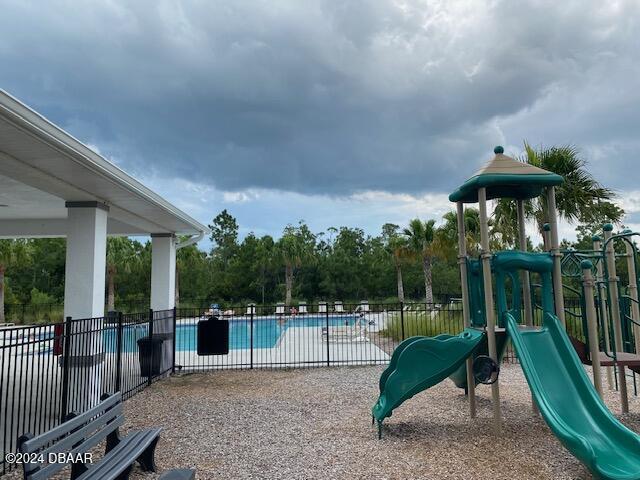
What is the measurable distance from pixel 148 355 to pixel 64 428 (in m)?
5.55

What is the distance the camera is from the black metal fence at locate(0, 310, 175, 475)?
4.84m

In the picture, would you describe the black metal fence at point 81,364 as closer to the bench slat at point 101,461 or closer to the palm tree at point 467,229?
the bench slat at point 101,461

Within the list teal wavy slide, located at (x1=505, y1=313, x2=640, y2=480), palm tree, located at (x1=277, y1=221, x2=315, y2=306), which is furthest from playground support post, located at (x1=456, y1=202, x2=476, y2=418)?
palm tree, located at (x1=277, y1=221, x2=315, y2=306)

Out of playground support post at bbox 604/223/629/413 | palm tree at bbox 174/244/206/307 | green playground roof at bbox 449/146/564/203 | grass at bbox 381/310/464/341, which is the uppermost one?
palm tree at bbox 174/244/206/307

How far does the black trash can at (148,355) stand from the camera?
807 centimetres

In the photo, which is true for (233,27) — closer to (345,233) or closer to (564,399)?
(564,399)

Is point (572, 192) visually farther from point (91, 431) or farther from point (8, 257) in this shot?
point (8, 257)

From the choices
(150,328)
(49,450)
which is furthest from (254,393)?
(49,450)

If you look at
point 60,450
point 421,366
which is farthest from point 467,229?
point 60,450

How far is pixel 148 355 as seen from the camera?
8.08 meters

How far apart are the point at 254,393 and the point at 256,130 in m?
9.12

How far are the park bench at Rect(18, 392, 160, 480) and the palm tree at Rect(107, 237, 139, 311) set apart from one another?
2559cm

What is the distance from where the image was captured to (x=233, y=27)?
8664mm

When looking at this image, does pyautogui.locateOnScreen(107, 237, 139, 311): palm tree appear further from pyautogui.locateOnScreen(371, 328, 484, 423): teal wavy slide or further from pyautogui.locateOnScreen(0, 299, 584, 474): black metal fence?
pyautogui.locateOnScreen(371, 328, 484, 423): teal wavy slide
